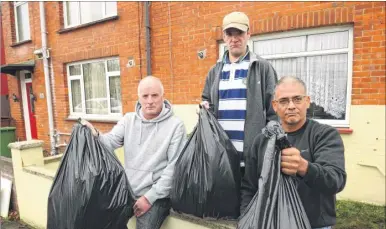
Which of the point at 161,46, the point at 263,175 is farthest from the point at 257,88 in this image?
the point at 161,46

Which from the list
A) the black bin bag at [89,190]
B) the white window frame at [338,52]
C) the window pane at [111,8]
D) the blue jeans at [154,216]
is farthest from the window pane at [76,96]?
the blue jeans at [154,216]

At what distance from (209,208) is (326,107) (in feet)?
9.75

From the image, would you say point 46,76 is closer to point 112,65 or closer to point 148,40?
point 112,65

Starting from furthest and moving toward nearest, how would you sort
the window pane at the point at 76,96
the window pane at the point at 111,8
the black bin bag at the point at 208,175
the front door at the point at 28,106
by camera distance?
the front door at the point at 28,106
the window pane at the point at 76,96
the window pane at the point at 111,8
the black bin bag at the point at 208,175

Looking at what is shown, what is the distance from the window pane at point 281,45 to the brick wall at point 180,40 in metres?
0.20

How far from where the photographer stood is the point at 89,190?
1900 millimetres

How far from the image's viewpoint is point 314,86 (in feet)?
13.6

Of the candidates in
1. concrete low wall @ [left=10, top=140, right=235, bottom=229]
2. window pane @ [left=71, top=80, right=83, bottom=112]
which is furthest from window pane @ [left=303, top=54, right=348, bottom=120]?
window pane @ [left=71, top=80, right=83, bottom=112]

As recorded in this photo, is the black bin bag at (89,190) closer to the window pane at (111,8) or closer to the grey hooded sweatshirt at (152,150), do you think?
the grey hooded sweatshirt at (152,150)

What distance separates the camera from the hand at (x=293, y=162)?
123 cm

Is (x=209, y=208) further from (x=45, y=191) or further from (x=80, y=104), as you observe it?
(x=80, y=104)

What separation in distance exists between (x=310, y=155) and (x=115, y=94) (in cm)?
580

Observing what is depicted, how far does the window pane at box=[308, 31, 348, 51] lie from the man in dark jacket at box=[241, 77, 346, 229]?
9.53ft

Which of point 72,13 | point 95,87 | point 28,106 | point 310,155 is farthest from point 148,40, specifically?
point 28,106
